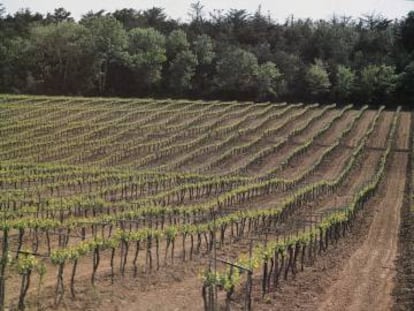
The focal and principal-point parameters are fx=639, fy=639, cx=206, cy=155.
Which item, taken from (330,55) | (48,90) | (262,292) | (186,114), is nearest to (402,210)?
(262,292)

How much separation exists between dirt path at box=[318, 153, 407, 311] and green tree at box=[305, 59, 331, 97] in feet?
191

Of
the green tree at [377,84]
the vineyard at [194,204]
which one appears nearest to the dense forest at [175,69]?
the green tree at [377,84]

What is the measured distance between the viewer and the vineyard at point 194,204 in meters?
17.5

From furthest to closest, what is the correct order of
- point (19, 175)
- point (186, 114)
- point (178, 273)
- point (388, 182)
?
point (186, 114) < point (388, 182) < point (19, 175) < point (178, 273)

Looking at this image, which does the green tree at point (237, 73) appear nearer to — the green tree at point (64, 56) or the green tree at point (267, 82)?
the green tree at point (267, 82)

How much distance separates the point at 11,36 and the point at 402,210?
77.5m

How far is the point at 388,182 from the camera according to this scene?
39500 millimetres

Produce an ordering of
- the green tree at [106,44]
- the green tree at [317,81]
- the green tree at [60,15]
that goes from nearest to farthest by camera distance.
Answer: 1. the green tree at [317,81]
2. the green tree at [106,44]
3. the green tree at [60,15]

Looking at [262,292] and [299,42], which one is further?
[299,42]

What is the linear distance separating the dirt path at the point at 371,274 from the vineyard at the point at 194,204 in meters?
0.08

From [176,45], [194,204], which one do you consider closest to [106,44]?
[176,45]

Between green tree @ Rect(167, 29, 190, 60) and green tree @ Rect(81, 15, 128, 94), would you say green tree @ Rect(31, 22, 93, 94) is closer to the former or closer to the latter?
green tree @ Rect(81, 15, 128, 94)

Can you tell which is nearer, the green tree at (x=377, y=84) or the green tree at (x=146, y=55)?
the green tree at (x=377, y=84)

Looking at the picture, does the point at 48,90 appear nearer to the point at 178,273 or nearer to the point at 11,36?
the point at 11,36
